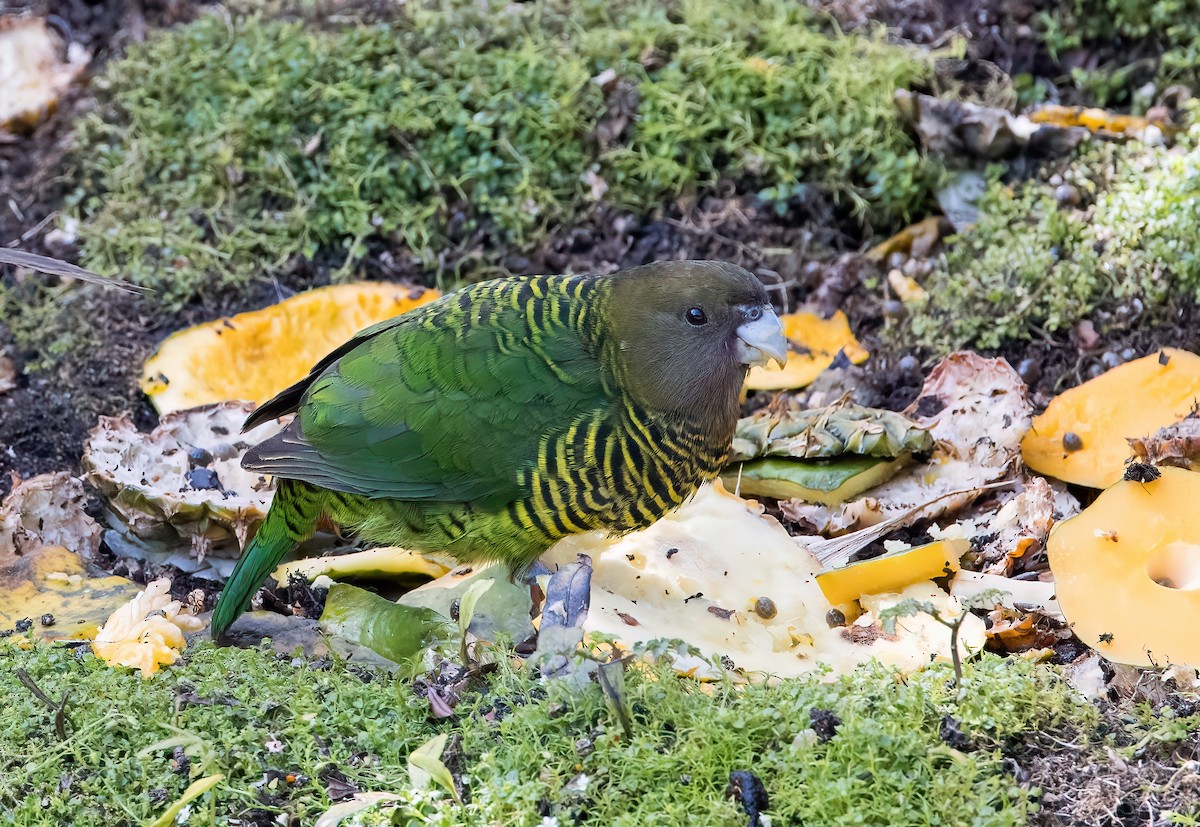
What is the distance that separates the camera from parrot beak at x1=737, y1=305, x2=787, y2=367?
10.3ft

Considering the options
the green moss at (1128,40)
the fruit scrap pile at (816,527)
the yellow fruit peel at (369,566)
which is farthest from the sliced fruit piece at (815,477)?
the green moss at (1128,40)

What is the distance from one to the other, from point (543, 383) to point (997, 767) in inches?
59.0

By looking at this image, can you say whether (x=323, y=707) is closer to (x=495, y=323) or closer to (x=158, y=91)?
(x=495, y=323)

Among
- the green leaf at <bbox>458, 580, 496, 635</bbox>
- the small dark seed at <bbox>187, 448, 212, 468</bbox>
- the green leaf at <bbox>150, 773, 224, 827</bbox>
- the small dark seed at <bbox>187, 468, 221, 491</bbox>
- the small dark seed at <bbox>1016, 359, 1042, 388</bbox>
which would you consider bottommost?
the small dark seed at <bbox>1016, 359, 1042, 388</bbox>

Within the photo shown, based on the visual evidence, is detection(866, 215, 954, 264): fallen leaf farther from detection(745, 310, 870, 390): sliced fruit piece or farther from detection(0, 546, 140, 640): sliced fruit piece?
detection(0, 546, 140, 640): sliced fruit piece

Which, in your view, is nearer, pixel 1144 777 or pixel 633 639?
pixel 1144 777

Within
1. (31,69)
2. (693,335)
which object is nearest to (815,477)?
(693,335)

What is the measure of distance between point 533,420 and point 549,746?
1025 mm

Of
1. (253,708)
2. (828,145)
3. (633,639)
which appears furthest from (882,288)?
(253,708)

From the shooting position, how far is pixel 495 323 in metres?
3.24

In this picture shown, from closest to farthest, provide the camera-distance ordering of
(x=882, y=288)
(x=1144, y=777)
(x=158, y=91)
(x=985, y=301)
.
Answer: (x=1144, y=777) < (x=985, y=301) < (x=882, y=288) < (x=158, y=91)

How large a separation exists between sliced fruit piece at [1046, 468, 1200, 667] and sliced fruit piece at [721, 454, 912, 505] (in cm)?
89

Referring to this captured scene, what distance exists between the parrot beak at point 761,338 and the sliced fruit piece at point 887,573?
1.91 feet

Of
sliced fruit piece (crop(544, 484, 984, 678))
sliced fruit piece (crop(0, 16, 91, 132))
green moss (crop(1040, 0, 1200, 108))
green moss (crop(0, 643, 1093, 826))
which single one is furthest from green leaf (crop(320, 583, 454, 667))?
green moss (crop(1040, 0, 1200, 108))
